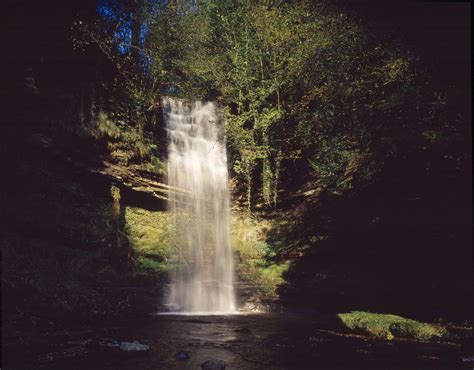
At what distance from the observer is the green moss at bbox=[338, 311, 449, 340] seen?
8914 mm

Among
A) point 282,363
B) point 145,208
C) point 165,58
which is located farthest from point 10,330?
point 165,58

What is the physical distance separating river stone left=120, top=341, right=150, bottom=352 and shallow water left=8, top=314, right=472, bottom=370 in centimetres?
15

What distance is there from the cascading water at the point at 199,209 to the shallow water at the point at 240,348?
4.18 m

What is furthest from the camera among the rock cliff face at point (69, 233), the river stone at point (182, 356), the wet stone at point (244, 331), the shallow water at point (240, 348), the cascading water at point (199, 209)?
the cascading water at point (199, 209)

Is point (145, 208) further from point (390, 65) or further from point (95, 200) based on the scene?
point (390, 65)

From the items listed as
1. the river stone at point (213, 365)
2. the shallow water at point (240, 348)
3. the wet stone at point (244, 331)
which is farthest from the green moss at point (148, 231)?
the river stone at point (213, 365)

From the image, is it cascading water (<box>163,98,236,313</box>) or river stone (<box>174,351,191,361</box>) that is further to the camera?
cascading water (<box>163,98,236,313</box>)

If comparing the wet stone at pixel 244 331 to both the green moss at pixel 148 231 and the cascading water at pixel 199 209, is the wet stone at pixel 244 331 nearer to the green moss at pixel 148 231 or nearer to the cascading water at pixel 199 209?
the cascading water at pixel 199 209

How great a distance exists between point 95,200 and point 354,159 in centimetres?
1109

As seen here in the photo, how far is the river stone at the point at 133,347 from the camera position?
287 inches

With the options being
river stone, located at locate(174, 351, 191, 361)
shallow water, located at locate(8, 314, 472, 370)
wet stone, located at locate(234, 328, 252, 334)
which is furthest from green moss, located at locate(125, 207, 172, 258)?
river stone, located at locate(174, 351, 191, 361)

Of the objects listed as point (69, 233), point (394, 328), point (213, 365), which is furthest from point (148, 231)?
point (394, 328)

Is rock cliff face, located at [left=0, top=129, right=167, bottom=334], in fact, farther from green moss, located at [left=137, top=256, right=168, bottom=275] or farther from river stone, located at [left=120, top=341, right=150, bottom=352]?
river stone, located at [left=120, top=341, right=150, bottom=352]

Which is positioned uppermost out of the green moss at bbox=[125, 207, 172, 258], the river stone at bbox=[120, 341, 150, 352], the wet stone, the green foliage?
the green moss at bbox=[125, 207, 172, 258]
